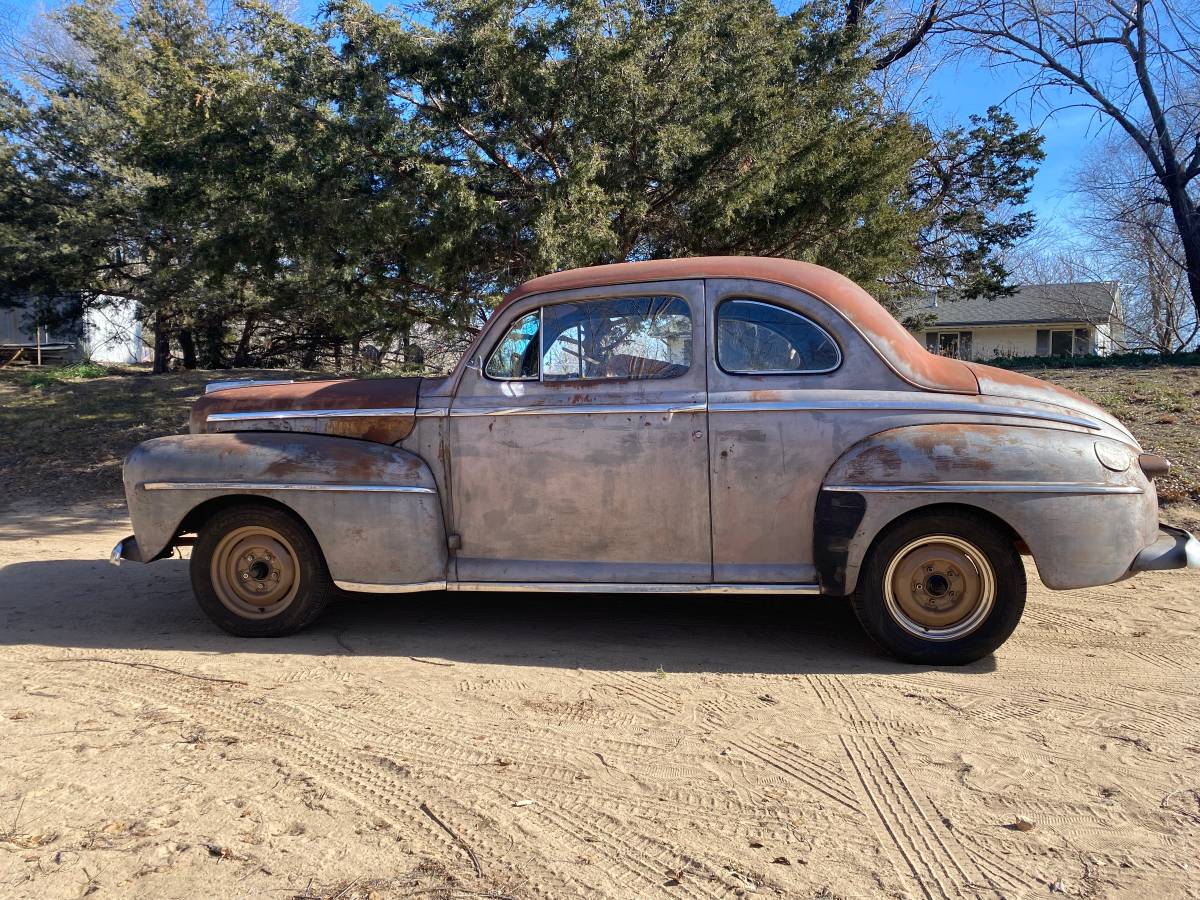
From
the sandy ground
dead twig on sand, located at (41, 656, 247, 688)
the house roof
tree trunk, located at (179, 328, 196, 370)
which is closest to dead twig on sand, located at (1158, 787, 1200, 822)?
the sandy ground

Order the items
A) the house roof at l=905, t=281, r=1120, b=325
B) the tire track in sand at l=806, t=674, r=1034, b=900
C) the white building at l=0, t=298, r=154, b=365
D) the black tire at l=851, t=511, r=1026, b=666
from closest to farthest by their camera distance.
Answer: the tire track in sand at l=806, t=674, r=1034, b=900
the black tire at l=851, t=511, r=1026, b=666
the white building at l=0, t=298, r=154, b=365
the house roof at l=905, t=281, r=1120, b=325

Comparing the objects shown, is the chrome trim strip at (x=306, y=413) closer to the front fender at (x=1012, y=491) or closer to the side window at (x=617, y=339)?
the side window at (x=617, y=339)

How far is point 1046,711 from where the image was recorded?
401cm

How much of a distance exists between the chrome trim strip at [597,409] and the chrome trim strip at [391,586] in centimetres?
91

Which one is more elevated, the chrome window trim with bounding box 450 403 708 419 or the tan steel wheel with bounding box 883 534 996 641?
the chrome window trim with bounding box 450 403 708 419

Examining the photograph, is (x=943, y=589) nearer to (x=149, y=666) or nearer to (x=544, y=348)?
(x=544, y=348)

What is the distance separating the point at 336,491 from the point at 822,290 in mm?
2772

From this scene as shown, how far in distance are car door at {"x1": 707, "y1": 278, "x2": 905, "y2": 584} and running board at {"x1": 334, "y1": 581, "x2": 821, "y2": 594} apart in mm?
42

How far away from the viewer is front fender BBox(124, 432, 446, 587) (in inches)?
192

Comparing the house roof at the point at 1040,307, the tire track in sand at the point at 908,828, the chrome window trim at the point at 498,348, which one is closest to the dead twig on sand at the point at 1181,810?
the tire track in sand at the point at 908,828

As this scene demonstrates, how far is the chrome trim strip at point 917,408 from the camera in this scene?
4.50 meters

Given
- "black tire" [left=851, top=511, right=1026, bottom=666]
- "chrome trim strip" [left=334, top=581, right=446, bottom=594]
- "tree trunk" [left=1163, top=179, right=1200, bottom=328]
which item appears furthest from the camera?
"tree trunk" [left=1163, top=179, right=1200, bottom=328]

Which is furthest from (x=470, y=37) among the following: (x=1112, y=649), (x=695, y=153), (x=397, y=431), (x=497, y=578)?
(x=1112, y=649)

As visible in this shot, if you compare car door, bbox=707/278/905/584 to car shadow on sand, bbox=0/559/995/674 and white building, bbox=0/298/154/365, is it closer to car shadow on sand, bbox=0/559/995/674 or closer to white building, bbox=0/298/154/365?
car shadow on sand, bbox=0/559/995/674
